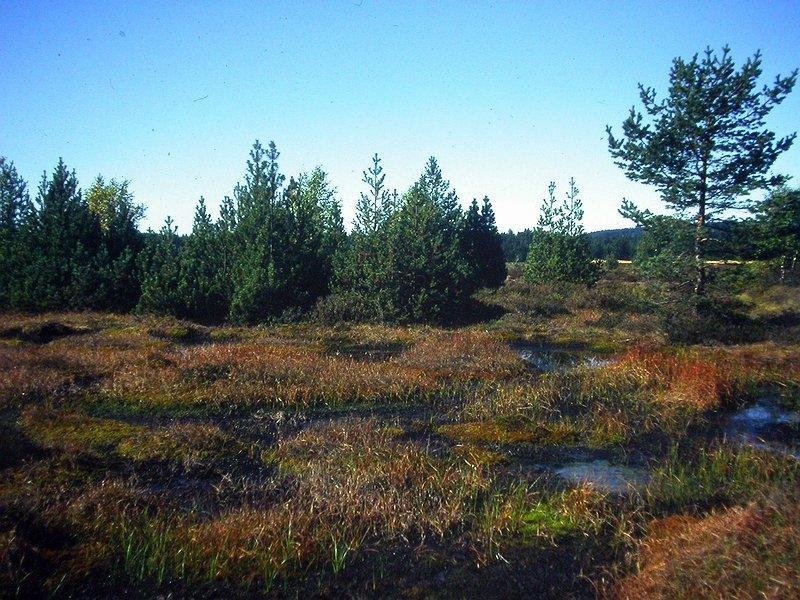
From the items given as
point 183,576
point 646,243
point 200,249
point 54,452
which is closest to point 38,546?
point 183,576

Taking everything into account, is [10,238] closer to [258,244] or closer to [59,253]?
[59,253]

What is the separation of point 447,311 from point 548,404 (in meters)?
17.2

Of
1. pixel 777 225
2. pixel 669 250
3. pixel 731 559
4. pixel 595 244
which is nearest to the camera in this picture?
pixel 731 559

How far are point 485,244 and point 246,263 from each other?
27397 mm

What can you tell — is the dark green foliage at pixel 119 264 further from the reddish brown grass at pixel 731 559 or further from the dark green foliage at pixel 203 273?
the reddish brown grass at pixel 731 559

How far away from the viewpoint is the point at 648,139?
25438 millimetres

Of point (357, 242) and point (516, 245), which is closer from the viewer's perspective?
point (357, 242)

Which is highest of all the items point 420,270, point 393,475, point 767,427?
point 420,270

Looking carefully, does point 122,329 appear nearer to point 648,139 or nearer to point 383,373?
point 383,373

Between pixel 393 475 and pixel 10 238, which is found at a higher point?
pixel 10 238

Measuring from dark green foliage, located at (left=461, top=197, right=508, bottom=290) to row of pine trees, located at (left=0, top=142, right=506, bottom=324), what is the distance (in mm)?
16817

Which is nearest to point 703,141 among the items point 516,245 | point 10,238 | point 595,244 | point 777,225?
point 777,225

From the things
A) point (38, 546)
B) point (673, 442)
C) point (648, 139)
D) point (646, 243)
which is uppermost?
point (648, 139)

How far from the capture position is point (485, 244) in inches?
2093
